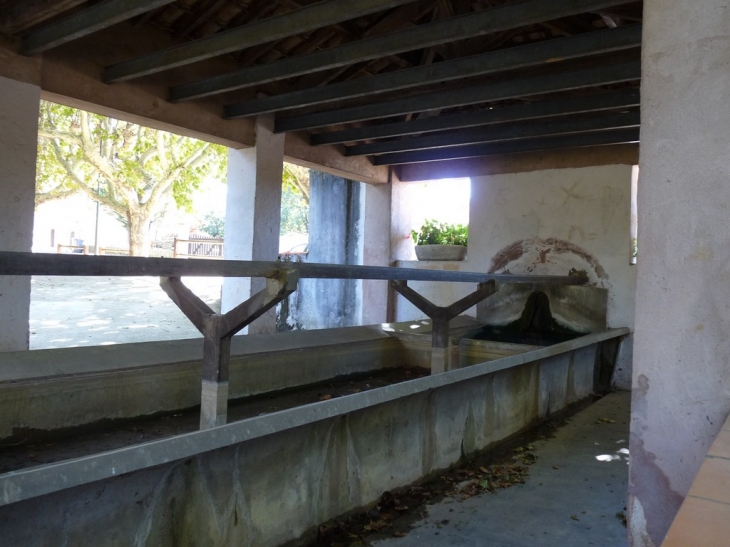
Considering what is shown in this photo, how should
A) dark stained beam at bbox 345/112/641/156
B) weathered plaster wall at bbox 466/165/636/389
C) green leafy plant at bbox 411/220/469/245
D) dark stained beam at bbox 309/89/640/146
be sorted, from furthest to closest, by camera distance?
green leafy plant at bbox 411/220/469/245 < weathered plaster wall at bbox 466/165/636/389 < dark stained beam at bbox 345/112/641/156 < dark stained beam at bbox 309/89/640/146

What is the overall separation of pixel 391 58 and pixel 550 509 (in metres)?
4.58

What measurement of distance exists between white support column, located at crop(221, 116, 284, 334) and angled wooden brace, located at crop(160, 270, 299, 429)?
3.70 meters

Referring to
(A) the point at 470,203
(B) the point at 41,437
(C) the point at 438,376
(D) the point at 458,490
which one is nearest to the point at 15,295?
(B) the point at 41,437

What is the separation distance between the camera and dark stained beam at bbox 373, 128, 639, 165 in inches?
257

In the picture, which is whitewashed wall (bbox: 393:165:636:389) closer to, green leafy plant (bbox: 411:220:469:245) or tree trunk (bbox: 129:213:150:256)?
green leafy plant (bbox: 411:220:469:245)

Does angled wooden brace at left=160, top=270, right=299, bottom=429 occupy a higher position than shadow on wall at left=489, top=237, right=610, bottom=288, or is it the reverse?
shadow on wall at left=489, top=237, right=610, bottom=288

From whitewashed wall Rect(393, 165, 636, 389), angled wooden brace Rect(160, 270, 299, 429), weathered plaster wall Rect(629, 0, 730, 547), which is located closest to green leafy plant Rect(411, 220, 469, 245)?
whitewashed wall Rect(393, 165, 636, 389)

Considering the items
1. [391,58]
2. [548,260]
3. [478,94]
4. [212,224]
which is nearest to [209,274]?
[478,94]

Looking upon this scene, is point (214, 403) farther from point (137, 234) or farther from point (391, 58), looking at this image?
point (137, 234)

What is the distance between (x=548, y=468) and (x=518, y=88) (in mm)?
3120

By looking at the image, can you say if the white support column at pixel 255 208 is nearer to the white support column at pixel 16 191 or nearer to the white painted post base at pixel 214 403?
the white support column at pixel 16 191

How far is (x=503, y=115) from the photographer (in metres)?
5.80

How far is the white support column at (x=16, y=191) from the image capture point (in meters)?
4.39

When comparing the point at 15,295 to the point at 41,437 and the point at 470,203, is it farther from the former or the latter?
the point at 470,203
